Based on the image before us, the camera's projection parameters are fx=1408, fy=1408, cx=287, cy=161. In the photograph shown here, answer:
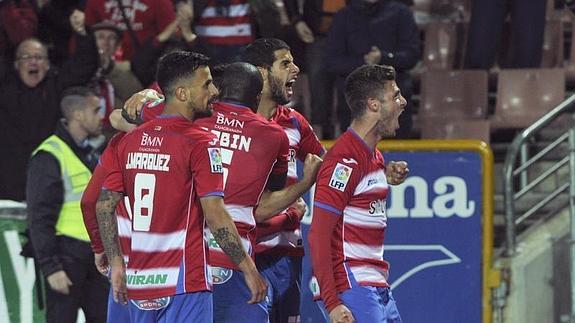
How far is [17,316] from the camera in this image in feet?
32.4

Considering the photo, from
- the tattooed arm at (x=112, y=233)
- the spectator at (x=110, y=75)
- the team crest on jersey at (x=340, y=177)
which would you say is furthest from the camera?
the spectator at (x=110, y=75)

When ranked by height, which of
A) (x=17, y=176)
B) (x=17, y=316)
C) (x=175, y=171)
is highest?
(x=175, y=171)

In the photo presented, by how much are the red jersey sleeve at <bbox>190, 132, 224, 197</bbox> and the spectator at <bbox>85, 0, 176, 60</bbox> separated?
17.3 ft

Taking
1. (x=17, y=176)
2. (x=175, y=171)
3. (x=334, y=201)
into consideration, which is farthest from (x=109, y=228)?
(x=17, y=176)

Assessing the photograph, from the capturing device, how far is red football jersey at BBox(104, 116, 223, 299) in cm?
645

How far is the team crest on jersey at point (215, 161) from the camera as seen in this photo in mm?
6441

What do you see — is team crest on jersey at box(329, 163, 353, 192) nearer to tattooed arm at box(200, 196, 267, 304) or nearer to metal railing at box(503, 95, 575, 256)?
tattooed arm at box(200, 196, 267, 304)

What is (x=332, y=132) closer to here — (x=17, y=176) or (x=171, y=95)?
(x=17, y=176)

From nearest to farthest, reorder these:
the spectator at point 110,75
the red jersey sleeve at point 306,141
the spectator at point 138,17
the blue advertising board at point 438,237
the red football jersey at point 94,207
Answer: the red football jersey at point 94,207, the red jersey sleeve at point 306,141, the blue advertising board at point 438,237, the spectator at point 110,75, the spectator at point 138,17

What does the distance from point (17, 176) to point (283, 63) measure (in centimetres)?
378

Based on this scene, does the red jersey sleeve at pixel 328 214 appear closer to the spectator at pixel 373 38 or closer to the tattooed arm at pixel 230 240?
the tattooed arm at pixel 230 240

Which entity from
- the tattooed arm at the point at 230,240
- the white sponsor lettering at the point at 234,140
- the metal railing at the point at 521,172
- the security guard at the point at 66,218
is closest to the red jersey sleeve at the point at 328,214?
the tattooed arm at the point at 230,240

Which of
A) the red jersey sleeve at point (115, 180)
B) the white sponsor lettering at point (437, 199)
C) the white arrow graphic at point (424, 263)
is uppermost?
the red jersey sleeve at point (115, 180)

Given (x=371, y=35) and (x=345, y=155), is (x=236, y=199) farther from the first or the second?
(x=371, y=35)
